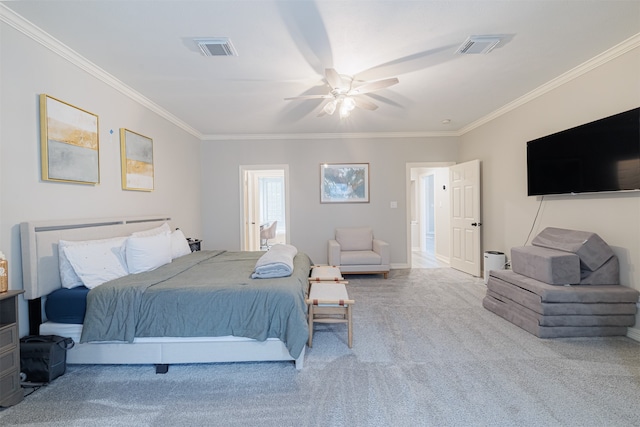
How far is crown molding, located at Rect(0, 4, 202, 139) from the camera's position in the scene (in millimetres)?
1964

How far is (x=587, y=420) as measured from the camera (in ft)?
5.08

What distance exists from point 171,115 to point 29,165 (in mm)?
2291

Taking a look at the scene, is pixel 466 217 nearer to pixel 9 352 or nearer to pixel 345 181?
pixel 345 181

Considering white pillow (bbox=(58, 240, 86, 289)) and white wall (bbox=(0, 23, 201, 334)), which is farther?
white pillow (bbox=(58, 240, 86, 289))

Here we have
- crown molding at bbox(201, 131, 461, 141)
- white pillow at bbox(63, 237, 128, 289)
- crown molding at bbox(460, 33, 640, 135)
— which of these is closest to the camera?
white pillow at bbox(63, 237, 128, 289)

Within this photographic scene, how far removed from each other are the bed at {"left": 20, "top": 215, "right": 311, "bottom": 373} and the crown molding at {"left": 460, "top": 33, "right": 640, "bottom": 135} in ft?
11.8

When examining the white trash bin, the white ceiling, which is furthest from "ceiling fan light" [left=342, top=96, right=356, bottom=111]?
the white trash bin

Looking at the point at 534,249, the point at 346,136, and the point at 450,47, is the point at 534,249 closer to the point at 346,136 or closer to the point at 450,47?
the point at 450,47

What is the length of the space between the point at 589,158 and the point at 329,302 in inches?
116

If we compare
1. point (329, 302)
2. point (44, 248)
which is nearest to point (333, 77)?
point (329, 302)

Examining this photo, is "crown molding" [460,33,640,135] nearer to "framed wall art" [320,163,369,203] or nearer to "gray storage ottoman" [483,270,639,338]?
"gray storage ottoman" [483,270,639,338]

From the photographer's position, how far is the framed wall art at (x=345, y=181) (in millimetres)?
5301

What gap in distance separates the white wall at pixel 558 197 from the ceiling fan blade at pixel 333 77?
8.48ft

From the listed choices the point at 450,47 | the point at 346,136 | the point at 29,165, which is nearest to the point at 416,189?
the point at 346,136
